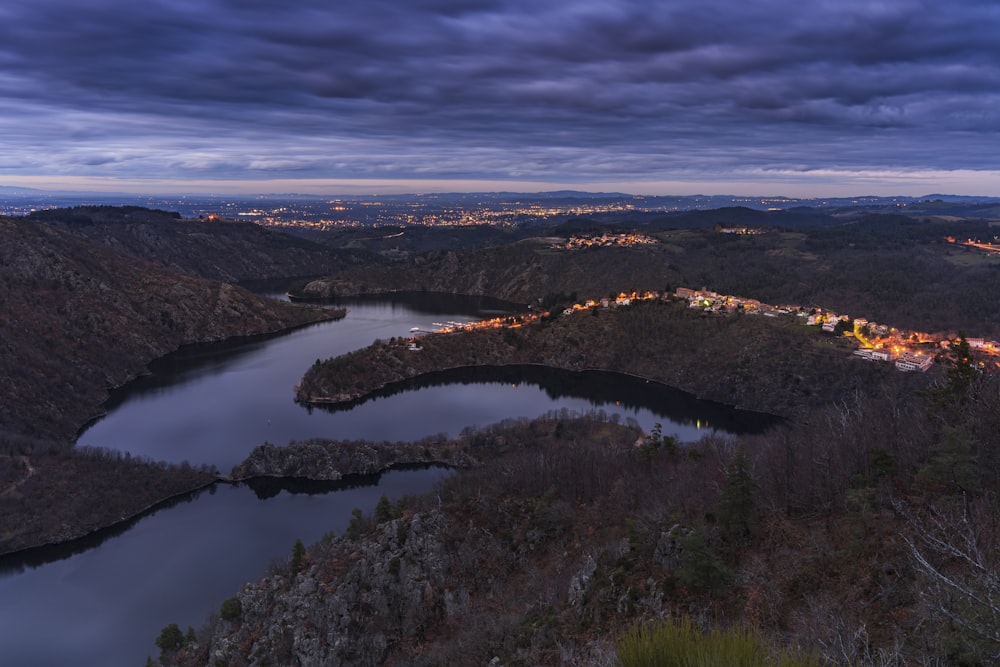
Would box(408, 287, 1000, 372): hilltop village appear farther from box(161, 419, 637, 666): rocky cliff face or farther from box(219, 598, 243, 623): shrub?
box(219, 598, 243, 623): shrub

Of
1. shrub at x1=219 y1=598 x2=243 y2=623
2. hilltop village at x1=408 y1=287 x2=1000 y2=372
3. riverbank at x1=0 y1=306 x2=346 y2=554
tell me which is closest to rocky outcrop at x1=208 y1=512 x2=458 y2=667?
shrub at x1=219 y1=598 x2=243 y2=623

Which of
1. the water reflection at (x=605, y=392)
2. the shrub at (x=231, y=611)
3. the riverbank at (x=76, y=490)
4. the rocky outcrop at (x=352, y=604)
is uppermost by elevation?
the rocky outcrop at (x=352, y=604)

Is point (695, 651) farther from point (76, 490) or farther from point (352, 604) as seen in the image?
Answer: point (76, 490)

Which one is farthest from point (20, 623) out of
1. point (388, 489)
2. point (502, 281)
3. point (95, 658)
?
point (502, 281)

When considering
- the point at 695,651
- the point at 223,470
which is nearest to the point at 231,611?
the point at 695,651

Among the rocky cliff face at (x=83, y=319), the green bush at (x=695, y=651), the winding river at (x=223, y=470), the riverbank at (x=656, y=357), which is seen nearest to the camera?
the green bush at (x=695, y=651)

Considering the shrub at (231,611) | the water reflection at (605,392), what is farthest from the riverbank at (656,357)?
the shrub at (231,611)

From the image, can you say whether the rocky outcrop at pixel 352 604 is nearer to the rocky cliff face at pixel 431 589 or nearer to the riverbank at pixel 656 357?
the rocky cliff face at pixel 431 589
